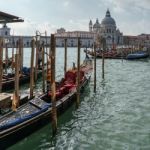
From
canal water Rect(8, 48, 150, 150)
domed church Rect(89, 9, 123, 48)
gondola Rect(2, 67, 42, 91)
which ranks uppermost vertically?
domed church Rect(89, 9, 123, 48)

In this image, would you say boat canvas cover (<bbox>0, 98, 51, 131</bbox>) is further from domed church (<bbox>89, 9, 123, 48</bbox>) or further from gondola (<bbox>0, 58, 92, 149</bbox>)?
domed church (<bbox>89, 9, 123, 48</bbox>)

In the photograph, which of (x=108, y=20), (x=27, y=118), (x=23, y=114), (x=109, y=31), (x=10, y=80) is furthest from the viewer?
(x=109, y=31)

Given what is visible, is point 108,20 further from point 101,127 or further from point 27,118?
point 27,118

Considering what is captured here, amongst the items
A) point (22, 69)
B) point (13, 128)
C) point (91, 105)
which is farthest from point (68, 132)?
point (22, 69)

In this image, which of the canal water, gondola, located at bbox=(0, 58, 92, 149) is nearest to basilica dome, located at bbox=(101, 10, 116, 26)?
the canal water

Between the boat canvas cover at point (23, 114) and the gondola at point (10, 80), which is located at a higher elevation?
the gondola at point (10, 80)

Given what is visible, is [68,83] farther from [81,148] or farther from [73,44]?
[73,44]

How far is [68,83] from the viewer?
15945mm

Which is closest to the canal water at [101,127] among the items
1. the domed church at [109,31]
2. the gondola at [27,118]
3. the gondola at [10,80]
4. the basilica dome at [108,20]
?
the gondola at [27,118]

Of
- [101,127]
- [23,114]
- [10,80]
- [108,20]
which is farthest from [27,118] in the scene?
[108,20]

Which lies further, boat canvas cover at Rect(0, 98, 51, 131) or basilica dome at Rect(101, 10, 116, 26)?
basilica dome at Rect(101, 10, 116, 26)

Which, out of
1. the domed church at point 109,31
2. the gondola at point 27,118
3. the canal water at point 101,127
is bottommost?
the canal water at point 101,127

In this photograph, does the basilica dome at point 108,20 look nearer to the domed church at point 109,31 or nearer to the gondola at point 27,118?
the domed church at point 109,31

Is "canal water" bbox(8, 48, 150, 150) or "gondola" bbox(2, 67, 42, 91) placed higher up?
"gondola" bbox(2, 67, 42, 91)
